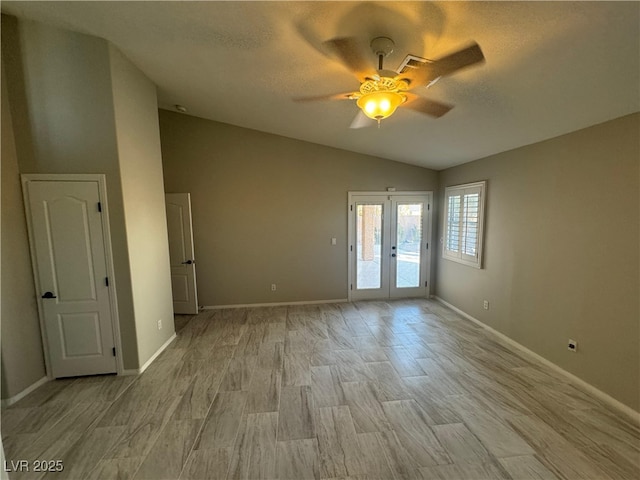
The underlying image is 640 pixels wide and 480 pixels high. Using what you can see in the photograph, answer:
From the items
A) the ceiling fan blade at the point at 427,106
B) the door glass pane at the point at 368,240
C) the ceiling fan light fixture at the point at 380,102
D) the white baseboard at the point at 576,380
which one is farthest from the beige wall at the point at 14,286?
the white baseboard at the point at 576,380

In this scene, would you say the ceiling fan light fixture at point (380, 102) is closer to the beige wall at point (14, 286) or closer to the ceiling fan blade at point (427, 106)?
the ceiling fan blade at point (427, 106)

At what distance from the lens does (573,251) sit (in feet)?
9.01

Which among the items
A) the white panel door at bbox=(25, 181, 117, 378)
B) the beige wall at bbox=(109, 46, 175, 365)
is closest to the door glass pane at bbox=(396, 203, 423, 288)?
the beige wall at bbox=(109, 46, 175, 365)

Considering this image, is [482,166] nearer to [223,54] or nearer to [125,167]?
[223,54]

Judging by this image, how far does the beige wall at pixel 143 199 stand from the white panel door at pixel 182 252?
2.73 ft

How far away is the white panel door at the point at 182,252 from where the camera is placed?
4.41 m

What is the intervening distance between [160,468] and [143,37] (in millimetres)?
3503

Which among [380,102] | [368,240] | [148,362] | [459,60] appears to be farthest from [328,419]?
[368,240]

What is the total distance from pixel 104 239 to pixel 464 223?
501 cm

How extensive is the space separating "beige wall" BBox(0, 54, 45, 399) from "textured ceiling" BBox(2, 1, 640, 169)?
4.50 ft

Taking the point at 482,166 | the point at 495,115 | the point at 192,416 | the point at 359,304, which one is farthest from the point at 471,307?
the point at 192,416

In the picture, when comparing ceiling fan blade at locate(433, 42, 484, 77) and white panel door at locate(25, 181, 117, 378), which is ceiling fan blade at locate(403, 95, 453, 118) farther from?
white panel door at locate(25, 181, 117, 378)

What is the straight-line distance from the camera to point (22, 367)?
103 inches

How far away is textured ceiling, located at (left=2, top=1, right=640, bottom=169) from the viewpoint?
1.58 m
